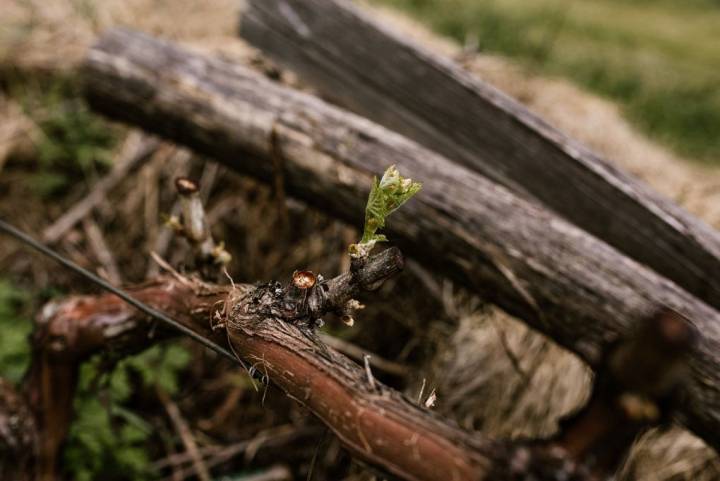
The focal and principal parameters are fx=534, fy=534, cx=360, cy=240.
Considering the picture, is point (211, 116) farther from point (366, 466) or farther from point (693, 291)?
point (693, 291)

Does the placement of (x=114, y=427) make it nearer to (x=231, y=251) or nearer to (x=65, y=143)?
(x=231, y=251)

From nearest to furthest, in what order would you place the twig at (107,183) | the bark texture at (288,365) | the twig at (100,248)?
the bark texture at (288,365) < the twig at (100,248) < the twig at (107,183)

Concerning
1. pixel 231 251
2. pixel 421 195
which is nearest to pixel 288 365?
pixel 421 195

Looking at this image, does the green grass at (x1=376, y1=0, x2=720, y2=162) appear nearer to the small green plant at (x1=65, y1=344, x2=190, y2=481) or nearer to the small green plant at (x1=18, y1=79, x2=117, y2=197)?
the small green plant at (x1=18, y1=79, x2=117, y2=197)

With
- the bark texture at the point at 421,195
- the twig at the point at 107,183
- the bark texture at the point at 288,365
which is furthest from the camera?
the twig at the point at 107,183

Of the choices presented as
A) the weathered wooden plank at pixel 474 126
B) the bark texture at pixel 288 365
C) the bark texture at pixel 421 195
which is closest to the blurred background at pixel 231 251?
the bark texture at pixel 288 365

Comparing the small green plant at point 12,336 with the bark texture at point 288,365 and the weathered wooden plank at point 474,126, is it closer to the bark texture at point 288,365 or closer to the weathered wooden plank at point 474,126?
the bark texture at point 288,365

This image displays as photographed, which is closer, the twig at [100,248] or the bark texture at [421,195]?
the bark texture at [421,195]
